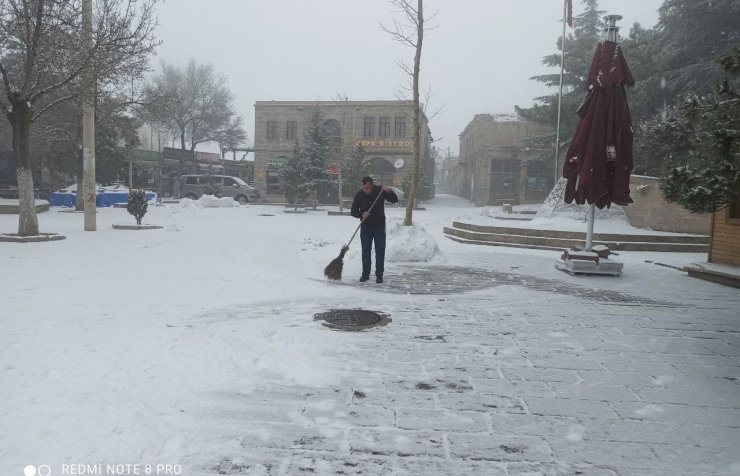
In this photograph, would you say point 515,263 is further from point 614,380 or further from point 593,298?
point 614,380

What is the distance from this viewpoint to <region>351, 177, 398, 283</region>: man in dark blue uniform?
7461 mm

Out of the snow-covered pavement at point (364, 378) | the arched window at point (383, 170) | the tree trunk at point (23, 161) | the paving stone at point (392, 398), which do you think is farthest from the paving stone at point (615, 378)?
the arched window at point (383, 170)

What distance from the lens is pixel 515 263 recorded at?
32.3 feet

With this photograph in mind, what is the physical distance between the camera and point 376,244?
24.8 ft

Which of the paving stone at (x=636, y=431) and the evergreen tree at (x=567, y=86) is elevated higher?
the evergreen tree at (x=567, y=86)

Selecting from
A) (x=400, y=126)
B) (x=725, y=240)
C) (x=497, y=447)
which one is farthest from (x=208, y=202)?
(x=497, y=447)

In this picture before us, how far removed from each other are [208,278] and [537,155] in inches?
1313

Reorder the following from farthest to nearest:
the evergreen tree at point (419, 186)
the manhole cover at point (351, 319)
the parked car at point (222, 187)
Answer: the parked car at point (222, 187), the evergreen tree at point (419, 186), the manhole cover at point (351, 319)

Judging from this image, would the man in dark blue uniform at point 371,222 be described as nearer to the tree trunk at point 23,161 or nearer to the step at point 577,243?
the step at point 577,243

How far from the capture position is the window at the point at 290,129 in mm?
42031

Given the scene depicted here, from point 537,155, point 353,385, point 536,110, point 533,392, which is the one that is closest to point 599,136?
point 533,392

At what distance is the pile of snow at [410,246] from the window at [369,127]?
1261 inches

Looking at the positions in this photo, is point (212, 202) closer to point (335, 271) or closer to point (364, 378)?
point (335, 271)

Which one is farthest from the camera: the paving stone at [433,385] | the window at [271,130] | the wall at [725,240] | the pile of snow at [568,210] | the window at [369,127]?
the window at [271,130]
